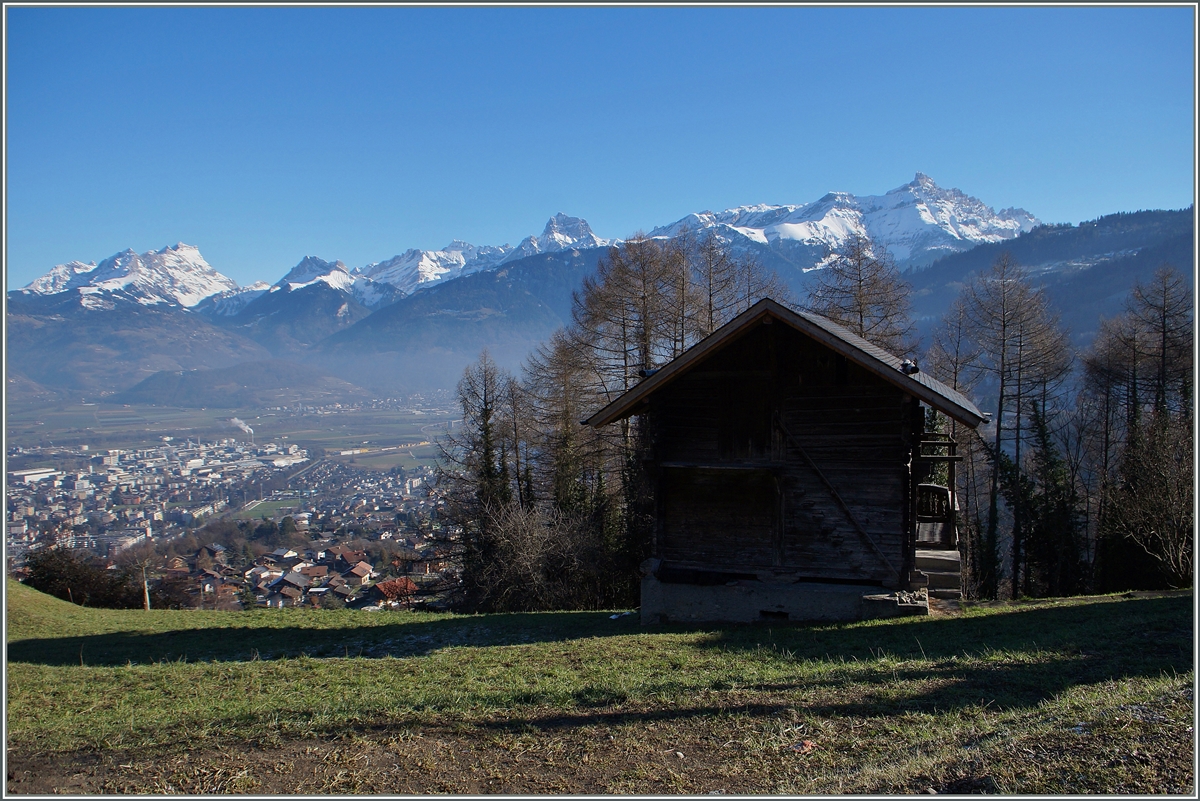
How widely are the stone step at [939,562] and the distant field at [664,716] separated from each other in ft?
8.76

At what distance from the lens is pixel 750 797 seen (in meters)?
5.19

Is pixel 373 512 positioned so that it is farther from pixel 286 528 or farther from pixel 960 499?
pixel 960 499

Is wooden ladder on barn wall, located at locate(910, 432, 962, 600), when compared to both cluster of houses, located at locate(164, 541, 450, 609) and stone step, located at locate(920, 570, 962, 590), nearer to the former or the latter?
stone step, located at locate(920, 570, 962, 590)

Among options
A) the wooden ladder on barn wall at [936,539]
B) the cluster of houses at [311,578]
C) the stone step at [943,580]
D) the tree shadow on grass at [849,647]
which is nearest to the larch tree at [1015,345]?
the wooden ladder on barn wall at [936,539]

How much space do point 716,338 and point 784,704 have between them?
7.75 m

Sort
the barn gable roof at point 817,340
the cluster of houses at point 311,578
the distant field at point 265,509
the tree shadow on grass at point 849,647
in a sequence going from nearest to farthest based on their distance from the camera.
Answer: the tree shadow on grass at point 849,647, the barn gable roof at point 817,340, the cluster of houses at point 311,578, the distant field at point 265,509

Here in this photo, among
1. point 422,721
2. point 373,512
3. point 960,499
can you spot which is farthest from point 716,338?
point 373,512

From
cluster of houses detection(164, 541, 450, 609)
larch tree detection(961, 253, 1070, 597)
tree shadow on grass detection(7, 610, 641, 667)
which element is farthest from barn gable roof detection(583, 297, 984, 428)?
larch tree detection(961, 253, 1070, 597)

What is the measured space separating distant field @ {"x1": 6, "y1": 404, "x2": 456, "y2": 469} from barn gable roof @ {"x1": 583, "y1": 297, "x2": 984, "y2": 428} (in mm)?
107465

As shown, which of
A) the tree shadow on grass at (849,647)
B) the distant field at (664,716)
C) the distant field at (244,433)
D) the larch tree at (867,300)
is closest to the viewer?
the distant field at (664,716)

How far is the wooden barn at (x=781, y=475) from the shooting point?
44.2 feet

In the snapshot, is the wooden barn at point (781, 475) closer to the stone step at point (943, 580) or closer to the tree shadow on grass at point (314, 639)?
the stone step at point (943, 580)

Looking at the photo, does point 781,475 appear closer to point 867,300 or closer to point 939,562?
point 939,562

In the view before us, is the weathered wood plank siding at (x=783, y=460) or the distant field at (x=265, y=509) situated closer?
the weathered wood plank siding at (x=783, y=460)
